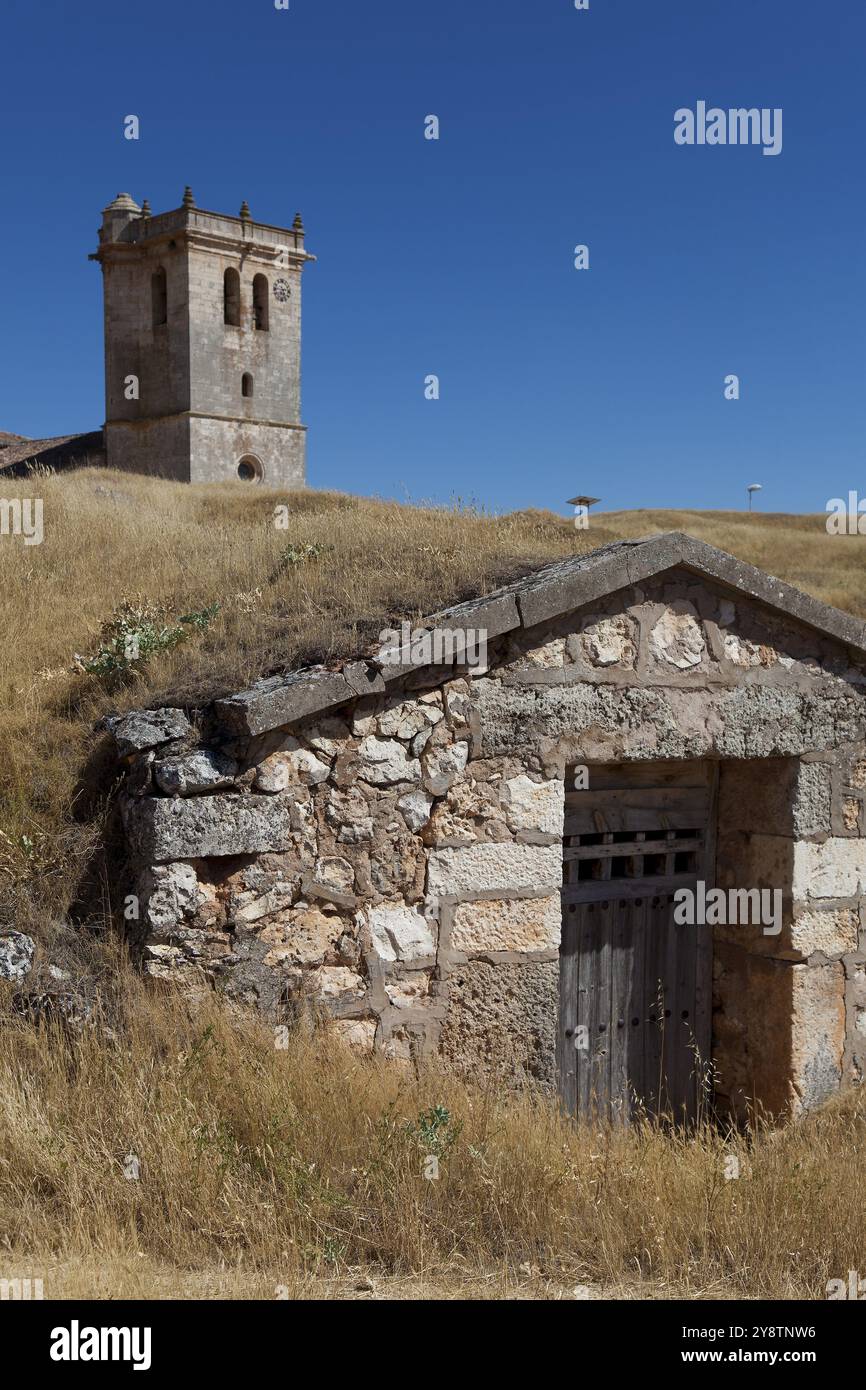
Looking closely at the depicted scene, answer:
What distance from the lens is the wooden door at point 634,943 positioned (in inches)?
251

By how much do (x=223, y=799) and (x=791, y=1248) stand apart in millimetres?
2854

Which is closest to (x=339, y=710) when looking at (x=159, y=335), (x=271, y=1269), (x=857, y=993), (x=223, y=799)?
(x=223, y=799)


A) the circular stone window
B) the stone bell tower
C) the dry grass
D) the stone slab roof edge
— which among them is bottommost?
the dry grass

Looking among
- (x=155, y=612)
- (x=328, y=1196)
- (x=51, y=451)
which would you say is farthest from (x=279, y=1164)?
(x=51, y=451)

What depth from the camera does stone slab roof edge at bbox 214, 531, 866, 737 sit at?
4.95 meters

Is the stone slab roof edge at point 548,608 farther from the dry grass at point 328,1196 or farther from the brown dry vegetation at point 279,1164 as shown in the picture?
the dry grass at point 328,1196

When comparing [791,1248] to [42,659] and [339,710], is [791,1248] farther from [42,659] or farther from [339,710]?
[42,659]

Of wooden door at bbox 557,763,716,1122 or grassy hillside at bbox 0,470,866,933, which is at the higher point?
grassy hillside at bbox 0,470,866,933

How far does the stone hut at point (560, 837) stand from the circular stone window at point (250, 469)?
3260 centimetres

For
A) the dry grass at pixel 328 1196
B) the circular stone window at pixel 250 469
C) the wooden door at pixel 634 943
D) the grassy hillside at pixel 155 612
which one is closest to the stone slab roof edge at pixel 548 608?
the grassy hillside at pixel 155 612

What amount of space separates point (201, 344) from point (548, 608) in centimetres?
3351

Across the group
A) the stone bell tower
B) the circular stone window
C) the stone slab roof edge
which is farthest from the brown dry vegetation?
the circular stone window

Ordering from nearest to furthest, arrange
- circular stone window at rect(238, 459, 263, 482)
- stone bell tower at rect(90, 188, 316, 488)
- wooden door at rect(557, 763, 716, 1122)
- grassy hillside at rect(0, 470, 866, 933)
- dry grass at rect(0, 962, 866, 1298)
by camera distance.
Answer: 1. dry grass at rect(0, 962, 866, 1298)
2. grassy hillside at rect(0, 470, 866, 933)
3. wooden door at rect(557, 763, 716, 1122)
4. stone bell tower at rect(90, 188, 316, 488)
5. circular stone window at rect(238, 459, 263, 482)

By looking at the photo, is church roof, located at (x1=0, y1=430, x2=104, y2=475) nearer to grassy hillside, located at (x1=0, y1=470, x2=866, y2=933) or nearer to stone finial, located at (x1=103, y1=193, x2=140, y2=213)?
stone finial, located at (x1=103, y1=193, x2=140, y2=213)
